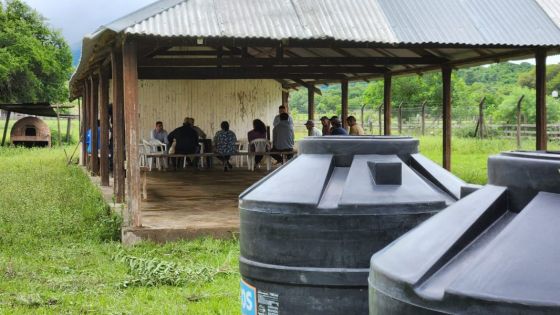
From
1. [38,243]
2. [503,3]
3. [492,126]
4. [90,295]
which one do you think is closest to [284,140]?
[503,3]

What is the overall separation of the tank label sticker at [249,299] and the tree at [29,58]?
37.6m

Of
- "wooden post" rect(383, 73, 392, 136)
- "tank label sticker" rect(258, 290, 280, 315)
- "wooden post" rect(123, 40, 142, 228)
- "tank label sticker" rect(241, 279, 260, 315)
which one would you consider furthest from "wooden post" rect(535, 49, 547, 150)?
"tank label sticker" rect(258, 290, 280, 315)

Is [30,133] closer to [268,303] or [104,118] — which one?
[104,118]

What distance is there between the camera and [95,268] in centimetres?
764

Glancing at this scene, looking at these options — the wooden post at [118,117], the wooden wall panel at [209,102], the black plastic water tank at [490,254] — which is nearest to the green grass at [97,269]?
the wooden post at [118,117]

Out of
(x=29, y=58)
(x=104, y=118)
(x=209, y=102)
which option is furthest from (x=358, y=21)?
(x=29, y=58)

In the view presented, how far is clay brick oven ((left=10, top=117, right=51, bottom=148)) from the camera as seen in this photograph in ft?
121

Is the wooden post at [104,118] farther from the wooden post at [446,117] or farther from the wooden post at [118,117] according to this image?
the wooden post at [446,117]

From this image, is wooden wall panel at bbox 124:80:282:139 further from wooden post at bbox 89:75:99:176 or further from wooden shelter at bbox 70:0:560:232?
wooden shelter at bbox 70:0:560:232

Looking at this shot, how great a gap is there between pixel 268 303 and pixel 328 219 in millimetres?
398

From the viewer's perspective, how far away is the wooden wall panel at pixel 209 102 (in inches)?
797

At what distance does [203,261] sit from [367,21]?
4.30m

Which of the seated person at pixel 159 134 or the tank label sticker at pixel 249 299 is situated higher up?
the seated person at pixel 159 134

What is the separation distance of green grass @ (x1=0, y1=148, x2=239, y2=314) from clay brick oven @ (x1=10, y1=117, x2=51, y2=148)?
26107 mm
